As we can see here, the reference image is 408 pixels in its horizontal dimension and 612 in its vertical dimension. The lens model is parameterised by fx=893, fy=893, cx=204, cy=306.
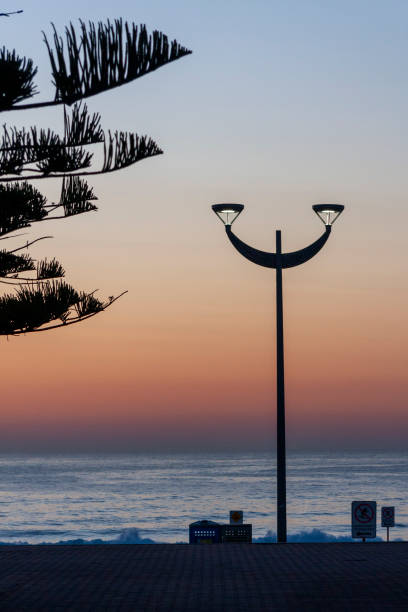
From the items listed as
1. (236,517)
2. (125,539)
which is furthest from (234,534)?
(125,539)

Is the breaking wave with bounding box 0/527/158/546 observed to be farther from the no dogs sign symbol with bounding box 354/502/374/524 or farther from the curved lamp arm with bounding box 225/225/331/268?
the curved lamp arm with bounding box 225/225/331/268

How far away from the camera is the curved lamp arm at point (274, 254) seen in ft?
46.0

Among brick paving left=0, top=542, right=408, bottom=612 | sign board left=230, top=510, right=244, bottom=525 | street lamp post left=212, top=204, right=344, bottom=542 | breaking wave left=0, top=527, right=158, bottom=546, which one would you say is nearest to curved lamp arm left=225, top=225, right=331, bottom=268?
street lamp post left=212, top=204, right=344, bottom=542

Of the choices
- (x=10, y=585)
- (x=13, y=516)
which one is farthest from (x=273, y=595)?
(x=13, y=516)

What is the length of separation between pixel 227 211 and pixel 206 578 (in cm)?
599

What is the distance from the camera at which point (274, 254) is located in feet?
46.0

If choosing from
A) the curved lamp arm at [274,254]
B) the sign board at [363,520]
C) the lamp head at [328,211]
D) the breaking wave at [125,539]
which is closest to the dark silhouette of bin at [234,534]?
the sign board at [363,520]

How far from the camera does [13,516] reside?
53250 mm

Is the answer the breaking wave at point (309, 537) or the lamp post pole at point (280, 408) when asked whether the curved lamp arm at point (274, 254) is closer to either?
the lamp post pole at point (280, 408)

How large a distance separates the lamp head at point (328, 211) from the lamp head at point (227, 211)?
3.97 feet

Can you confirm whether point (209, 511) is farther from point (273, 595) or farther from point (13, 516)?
point (273, 595)

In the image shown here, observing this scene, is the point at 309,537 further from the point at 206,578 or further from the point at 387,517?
the point at 206,578

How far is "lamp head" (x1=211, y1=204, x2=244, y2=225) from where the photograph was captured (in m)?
14.1

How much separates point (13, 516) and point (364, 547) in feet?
140
